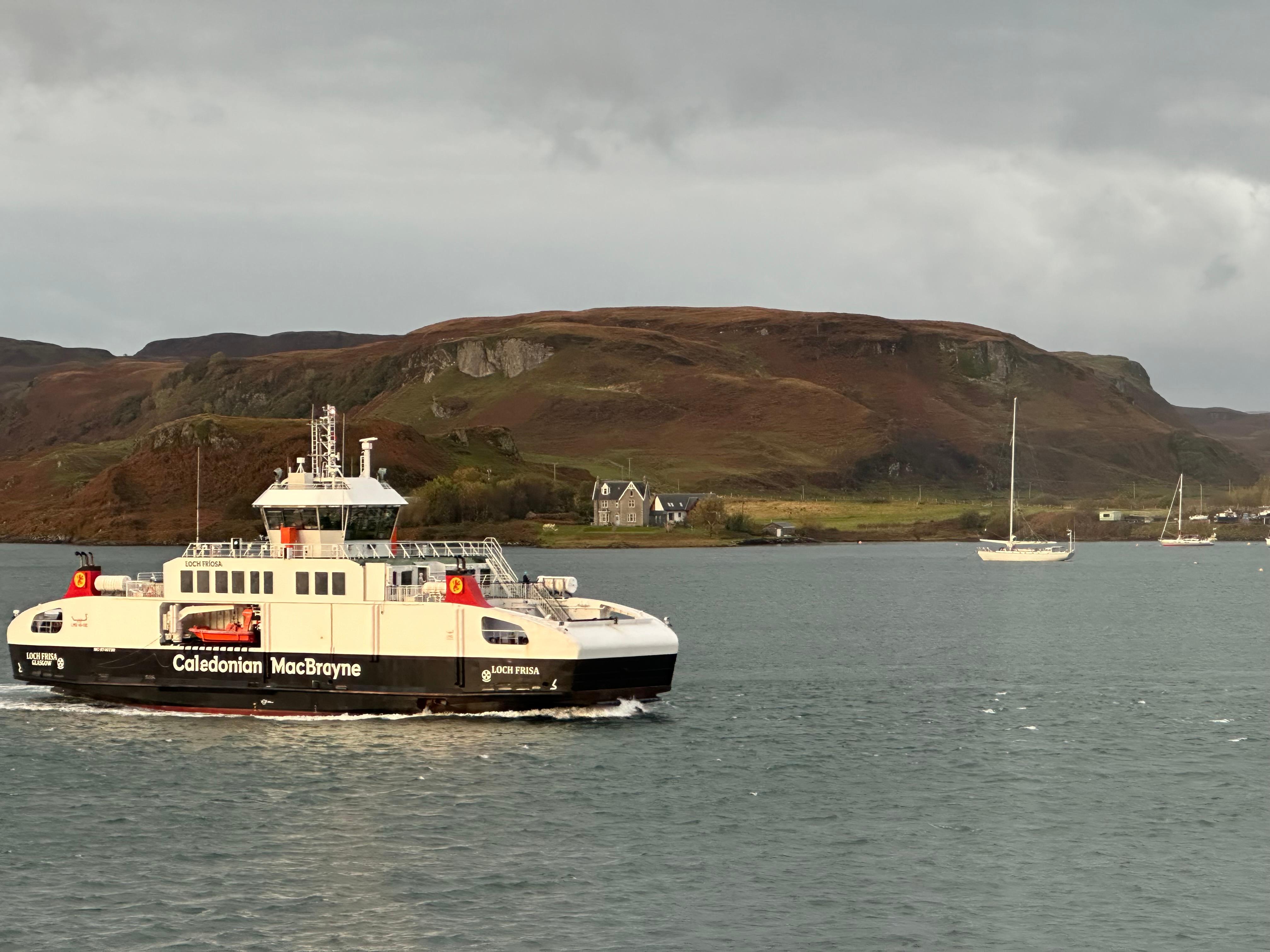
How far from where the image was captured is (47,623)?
54.5 meters

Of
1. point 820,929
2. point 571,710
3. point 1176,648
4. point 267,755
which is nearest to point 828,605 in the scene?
point 1176,648

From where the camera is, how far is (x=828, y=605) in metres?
113

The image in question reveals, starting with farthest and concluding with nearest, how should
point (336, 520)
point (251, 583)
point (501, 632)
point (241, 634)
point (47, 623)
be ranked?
point (47, 623) → point (336, 520) → point (251, 583) → point (241, 634) → point (501, 632)

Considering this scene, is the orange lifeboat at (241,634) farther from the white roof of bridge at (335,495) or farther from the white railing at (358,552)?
the white roof of bridge at (335,495)

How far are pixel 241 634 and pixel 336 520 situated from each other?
16.7ft

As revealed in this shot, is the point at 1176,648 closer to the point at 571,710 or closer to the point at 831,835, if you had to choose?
the point at 571,710

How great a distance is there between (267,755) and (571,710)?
1043cm

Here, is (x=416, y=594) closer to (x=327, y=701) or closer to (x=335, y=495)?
(x=327, y=701)

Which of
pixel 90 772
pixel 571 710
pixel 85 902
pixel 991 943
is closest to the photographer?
pixel 991 943

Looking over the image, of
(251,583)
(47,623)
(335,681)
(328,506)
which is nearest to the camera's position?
(335,681)

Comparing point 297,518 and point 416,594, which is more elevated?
point 297,518

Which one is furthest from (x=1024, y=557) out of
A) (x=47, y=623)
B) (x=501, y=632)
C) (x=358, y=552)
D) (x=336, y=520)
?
(x=47, y=623)

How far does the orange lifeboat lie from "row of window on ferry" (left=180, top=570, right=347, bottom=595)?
0.80 meters

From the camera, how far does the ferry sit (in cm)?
4862
